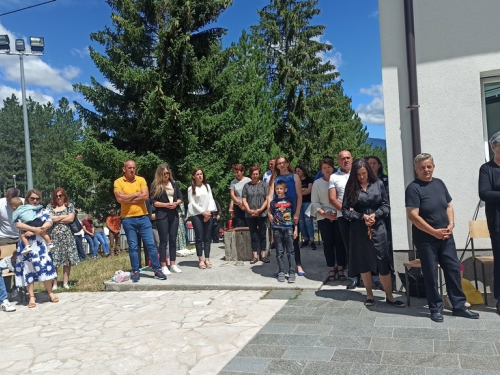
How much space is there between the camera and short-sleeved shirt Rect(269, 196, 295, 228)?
21.2 feet

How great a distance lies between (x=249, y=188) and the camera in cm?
786

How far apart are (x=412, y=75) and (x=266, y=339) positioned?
374 centimetres

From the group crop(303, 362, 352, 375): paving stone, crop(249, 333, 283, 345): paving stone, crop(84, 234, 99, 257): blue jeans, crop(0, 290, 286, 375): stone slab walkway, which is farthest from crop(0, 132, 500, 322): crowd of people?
crop(84, 234, 99, 257): blue jeans

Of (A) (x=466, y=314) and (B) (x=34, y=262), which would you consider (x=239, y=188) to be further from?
(A) (x=466, y=314)

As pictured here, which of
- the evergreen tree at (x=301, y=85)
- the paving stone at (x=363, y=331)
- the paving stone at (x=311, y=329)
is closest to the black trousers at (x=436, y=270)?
the paving stone at (x=363, y=331)

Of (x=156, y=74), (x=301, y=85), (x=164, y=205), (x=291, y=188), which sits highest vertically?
(x=301, y=85)

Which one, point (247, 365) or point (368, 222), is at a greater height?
point (368, 222)

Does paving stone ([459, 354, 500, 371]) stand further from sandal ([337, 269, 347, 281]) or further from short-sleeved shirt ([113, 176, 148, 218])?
short-sleeved shirt ([113, 176, 148, 218])

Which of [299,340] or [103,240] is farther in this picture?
[103,240]

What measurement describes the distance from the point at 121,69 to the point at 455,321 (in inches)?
524

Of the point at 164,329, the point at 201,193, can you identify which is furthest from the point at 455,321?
the point at 201,193

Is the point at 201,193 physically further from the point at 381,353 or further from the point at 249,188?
the point at 381,353

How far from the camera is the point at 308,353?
12.7ft

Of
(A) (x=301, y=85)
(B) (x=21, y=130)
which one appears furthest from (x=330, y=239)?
(B) (x=21, y=130)
